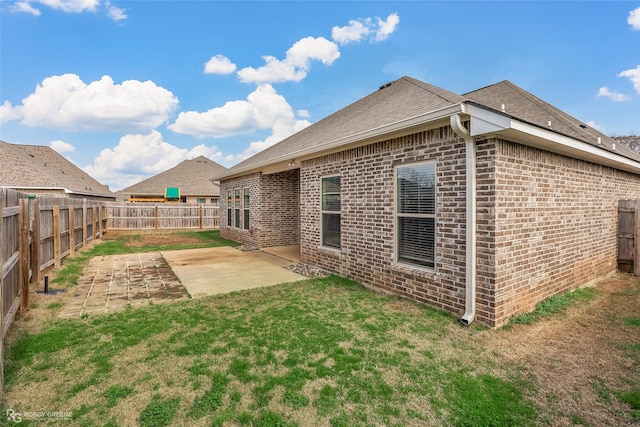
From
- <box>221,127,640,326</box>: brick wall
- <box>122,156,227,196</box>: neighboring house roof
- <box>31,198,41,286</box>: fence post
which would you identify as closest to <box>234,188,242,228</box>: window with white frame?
<box>221,127,640,326</box>: brick wall

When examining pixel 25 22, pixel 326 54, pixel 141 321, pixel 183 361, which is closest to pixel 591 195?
pixel 183 361

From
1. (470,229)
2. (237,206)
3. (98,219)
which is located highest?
(237,206)

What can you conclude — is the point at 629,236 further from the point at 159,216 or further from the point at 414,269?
the point at 159,216

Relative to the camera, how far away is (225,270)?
7.50m

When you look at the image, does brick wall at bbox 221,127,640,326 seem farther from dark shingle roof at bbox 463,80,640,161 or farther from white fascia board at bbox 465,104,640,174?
dark shingle roof at bbox 463,80,640,161

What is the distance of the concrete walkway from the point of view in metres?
5.09

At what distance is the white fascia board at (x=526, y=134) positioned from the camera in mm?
3568

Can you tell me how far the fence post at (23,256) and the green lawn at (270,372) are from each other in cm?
46

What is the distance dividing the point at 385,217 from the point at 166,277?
5.01m

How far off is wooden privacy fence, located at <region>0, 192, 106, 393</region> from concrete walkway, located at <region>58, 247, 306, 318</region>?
71cm

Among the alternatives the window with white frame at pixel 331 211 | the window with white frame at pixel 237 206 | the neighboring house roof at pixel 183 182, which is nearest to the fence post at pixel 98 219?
the window with white frame at pixel 237 206

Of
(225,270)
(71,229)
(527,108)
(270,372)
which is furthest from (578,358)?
(71,229)

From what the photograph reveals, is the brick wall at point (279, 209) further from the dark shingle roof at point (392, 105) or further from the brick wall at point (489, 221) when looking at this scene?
the brick wall at point (489, 221)

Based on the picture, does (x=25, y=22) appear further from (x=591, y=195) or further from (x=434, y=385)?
(x=591, y=195)
